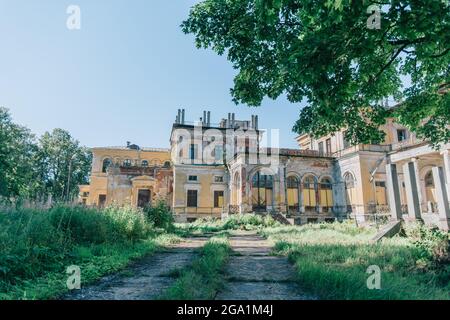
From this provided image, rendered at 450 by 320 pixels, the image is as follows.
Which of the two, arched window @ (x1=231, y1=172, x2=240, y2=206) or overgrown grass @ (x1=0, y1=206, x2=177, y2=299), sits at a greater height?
arched window @ (x1=231, y1=172, x2=240, y2=206)

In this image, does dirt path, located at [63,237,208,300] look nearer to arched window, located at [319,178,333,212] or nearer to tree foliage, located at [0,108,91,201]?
arched window, located at [319,178,333,212]

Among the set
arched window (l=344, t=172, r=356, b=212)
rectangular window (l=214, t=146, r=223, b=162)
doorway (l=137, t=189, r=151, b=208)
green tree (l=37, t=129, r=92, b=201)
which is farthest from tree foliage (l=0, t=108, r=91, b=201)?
arched window (l=344, t=172, r=356, b=212)

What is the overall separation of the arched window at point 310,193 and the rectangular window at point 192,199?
10.2 meters

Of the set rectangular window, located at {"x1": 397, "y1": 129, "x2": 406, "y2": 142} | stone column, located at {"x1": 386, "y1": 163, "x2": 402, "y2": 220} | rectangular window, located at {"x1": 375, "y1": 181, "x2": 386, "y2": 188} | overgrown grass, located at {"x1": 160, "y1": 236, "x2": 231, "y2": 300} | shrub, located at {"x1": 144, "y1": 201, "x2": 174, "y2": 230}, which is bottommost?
overgrown grass, located at {"x1": 160, "y1": 236, "x2": 231, "y2": 300}

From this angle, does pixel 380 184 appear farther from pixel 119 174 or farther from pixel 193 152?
pixel 119 174

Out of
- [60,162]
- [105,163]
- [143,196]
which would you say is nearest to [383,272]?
[143,196]

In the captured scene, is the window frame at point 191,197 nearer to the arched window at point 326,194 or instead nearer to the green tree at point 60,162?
the arched window at point 326,194

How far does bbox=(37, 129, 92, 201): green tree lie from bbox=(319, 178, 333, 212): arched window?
3590cm

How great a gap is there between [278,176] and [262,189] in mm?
1774

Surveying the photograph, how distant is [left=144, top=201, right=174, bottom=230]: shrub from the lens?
42.2ft

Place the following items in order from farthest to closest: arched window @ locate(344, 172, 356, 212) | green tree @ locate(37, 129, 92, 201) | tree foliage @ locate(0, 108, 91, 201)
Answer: green tree @ locate(37, 129, 92, 201) < tree foliage @ locate(0, 108, 91, 201) < arched window @ locate(344, 172, 356, 212)

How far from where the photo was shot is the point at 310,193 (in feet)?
82.5

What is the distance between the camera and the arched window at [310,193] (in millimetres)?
24797

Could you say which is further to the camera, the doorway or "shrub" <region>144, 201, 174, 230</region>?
the doorway
